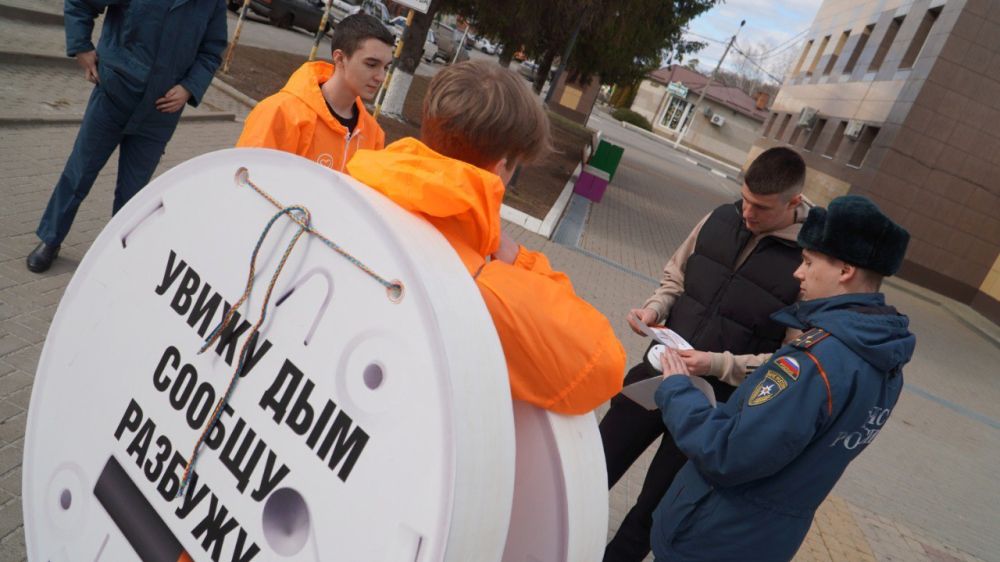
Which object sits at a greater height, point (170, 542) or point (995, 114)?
point (995, 114)

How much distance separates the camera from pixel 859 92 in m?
26.4

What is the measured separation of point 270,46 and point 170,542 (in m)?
18.7

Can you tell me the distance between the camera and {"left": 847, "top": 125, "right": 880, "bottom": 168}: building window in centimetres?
2386

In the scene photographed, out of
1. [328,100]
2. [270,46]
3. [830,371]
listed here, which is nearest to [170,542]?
[830,371]

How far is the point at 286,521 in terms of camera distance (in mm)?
1302

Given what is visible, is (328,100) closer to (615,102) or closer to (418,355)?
(418,355)

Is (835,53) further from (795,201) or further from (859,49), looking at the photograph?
(795,201)

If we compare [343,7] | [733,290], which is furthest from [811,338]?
[343,7]

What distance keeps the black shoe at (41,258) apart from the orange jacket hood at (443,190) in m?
3.55

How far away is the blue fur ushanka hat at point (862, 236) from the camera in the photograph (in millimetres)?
2113

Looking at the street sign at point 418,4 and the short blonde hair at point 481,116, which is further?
the street sign at point 418,4

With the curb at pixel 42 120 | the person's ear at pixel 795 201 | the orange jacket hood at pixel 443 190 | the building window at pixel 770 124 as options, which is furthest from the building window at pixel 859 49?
the orange jacket hood at pixel 443 190

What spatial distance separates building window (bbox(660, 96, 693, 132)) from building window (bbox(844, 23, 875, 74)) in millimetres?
41880

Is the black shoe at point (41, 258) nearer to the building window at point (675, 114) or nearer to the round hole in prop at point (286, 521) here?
the round hole in prop at point (286, 521)
